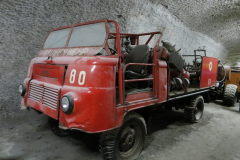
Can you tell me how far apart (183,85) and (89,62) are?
2.79 meters

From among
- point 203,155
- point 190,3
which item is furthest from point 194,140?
point 190,3

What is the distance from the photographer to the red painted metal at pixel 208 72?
14.6 ft

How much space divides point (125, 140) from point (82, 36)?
176 cm

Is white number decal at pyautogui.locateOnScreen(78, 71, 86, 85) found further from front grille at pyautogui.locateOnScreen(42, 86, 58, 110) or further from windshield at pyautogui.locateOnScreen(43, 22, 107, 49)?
windshield at pyautogui.locateOnScreen(43, 22, 107, 49)

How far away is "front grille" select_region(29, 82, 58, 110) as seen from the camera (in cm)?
224

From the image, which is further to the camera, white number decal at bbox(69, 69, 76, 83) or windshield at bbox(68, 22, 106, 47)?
windshield at bbox(68, 22, 106, 47)

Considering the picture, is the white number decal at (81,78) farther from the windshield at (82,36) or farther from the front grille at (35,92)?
the front grille at (35,92)

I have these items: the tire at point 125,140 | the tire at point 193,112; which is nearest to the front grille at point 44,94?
the tire at point 125,140

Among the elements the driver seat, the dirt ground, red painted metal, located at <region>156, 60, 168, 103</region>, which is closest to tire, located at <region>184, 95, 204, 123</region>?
the dirt ground

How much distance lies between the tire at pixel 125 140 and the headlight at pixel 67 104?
60 cm

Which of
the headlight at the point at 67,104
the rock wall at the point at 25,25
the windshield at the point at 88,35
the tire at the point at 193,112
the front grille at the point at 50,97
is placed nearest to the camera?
the headlight at the point at 67,104

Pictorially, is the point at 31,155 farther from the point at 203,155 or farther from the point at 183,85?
the point at 183,85

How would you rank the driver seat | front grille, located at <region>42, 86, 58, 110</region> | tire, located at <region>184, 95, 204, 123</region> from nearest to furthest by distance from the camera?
front grille, located at <region>42, 86, 58, 110</region> → the driver seat → tire, located at <region>184, 95, 204, 123</region>

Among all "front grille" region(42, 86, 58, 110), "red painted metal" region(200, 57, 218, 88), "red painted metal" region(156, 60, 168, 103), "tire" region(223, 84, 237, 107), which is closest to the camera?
"front grille" region(42, 86, 58, 110)
